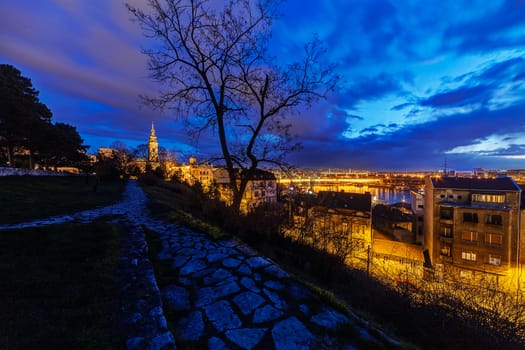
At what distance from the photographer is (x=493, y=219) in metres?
18.0

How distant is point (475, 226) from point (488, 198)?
2.86 m

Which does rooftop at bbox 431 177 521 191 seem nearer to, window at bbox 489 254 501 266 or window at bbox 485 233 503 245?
window at bbox 485 233 503 245

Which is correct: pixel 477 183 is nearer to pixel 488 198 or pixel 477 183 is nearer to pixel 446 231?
pixel 488 198

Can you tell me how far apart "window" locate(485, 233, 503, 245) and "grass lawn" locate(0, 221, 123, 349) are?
88.4 feet

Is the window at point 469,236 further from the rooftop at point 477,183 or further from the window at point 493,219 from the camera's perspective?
the rooftop at point 477,183

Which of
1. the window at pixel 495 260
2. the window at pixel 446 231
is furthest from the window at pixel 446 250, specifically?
the window at pixel 495 260

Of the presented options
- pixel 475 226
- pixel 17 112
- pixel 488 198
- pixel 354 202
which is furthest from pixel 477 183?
pixel 17 112

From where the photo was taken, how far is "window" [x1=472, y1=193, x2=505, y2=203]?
1822cm

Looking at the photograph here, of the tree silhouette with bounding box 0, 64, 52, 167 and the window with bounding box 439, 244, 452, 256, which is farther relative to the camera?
the window with bounding box 439, 244, 452, 256

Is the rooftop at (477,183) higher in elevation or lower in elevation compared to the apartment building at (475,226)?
higher

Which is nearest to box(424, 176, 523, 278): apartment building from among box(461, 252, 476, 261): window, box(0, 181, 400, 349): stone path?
box(461, 252, 476, 261): window

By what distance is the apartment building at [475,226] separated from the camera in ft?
56.6

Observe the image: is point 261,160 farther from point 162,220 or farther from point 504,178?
point 504,178

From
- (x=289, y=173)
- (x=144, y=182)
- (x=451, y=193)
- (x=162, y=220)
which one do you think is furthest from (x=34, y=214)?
(x=451, y=193)
